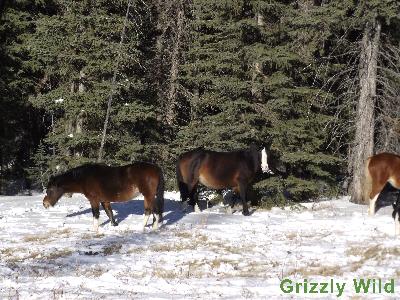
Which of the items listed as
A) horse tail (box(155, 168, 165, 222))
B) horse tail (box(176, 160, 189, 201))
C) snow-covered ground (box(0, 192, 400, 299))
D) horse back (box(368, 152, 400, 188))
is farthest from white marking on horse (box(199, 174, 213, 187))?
horse back (box(368, 152, 400, 188))

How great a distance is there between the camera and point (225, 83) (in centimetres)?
1580

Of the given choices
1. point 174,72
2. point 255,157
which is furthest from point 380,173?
point 174,72

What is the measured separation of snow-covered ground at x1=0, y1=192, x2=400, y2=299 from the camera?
761 centimetres

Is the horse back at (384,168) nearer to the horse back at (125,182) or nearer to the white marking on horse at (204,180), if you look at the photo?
the white marking on horse at (204,180)

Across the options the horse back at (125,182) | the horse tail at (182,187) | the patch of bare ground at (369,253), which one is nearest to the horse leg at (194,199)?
the horse tail at (182,187)

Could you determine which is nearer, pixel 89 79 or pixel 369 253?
pixel 369 253

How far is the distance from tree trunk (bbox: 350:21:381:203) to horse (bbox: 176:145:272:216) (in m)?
2.87

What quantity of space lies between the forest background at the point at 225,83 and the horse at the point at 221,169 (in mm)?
823

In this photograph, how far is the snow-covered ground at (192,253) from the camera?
7.61 m

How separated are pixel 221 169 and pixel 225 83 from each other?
2718 mm

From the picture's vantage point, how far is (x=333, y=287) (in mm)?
7473

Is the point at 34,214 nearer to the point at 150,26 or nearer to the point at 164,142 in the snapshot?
the point at 164,142

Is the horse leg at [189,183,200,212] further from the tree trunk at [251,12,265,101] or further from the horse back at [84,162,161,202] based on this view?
the tree trunk at [251,12,265,101]

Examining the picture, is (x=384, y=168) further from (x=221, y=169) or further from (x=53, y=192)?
(x=53, y=192)
